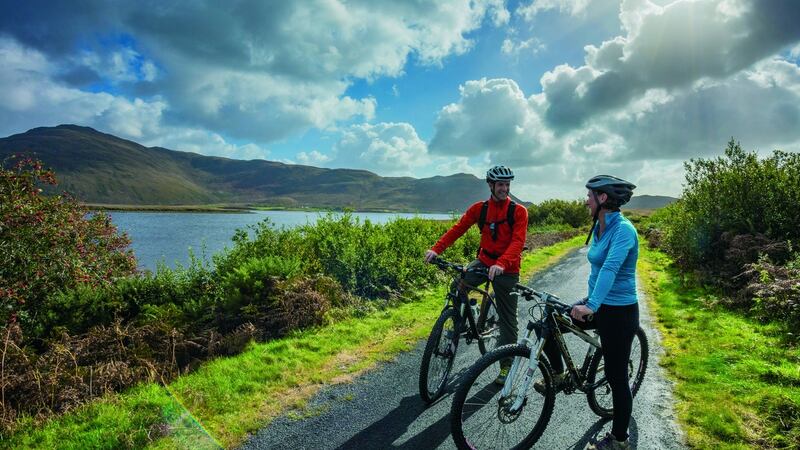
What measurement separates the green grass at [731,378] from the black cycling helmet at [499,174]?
13.3ft

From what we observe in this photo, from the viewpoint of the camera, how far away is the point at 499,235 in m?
6.08

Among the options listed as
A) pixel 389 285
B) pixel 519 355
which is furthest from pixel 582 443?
pixel 389 285

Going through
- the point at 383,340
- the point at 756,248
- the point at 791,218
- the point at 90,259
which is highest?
the point at 791,218

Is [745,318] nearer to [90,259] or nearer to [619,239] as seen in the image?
[619,239]

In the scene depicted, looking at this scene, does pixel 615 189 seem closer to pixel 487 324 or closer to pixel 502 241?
pixel 502 241

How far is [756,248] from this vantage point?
11625mm

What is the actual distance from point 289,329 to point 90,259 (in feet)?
24.0

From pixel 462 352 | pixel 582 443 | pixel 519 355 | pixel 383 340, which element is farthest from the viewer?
pixel 383 340

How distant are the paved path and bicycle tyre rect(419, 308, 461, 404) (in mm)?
210

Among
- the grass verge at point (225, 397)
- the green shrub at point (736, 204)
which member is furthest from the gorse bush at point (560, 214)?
the grass verge at point (225, 397)

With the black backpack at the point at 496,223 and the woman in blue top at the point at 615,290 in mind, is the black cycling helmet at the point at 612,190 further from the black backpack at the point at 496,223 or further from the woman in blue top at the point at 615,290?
the black backpack at the point at 496,223

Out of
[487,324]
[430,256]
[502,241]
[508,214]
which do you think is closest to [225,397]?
[430,256]

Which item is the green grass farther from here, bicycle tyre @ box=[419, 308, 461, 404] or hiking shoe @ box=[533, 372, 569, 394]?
bicycle tyre @ box=[419, 308, 461, 404]

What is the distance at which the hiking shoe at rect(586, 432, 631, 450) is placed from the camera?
4.34 metres
